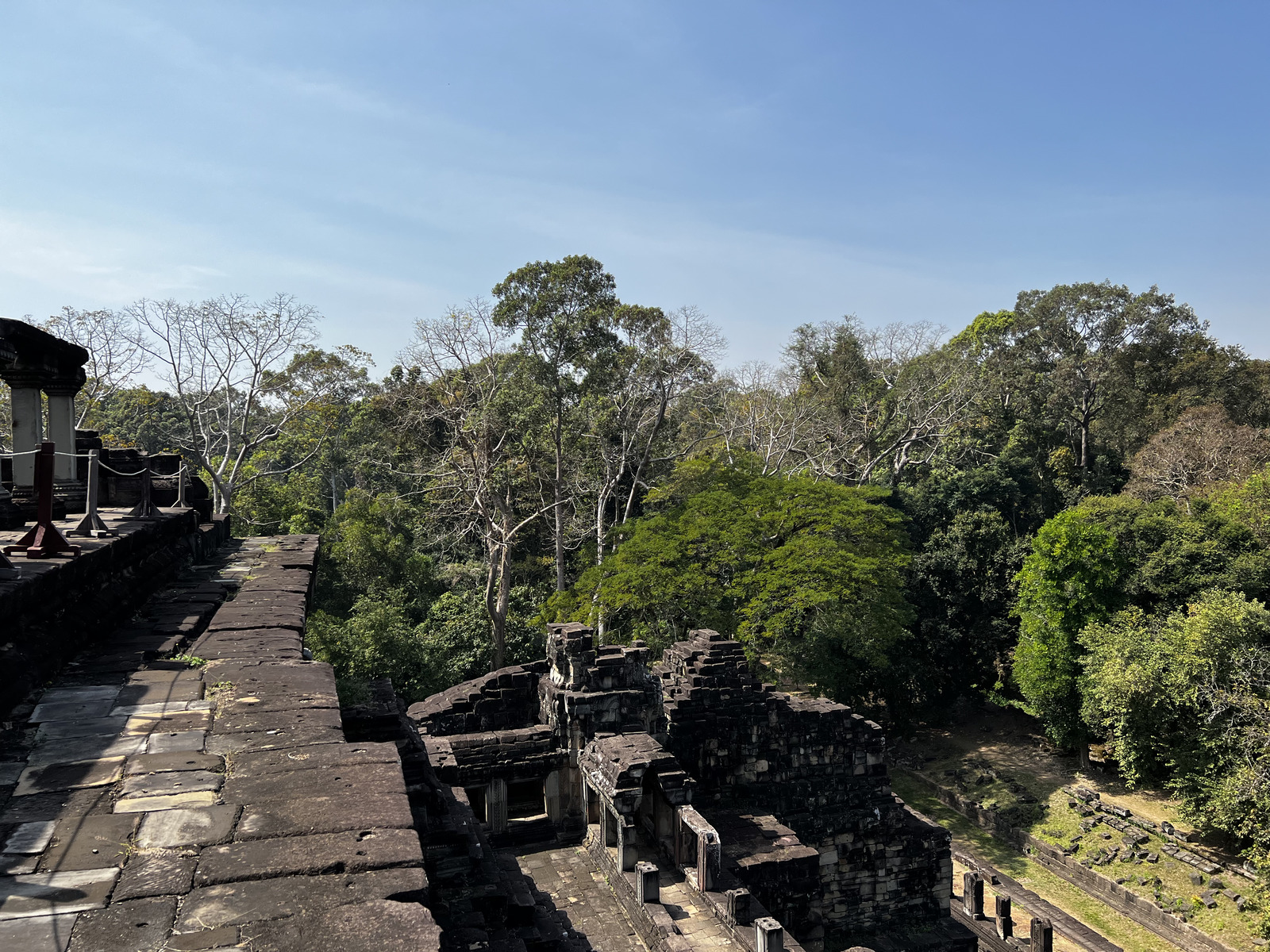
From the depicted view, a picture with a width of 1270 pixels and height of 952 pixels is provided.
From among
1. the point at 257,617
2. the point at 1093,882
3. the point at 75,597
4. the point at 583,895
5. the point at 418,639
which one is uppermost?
the point at 75,597

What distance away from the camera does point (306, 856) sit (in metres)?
3.14

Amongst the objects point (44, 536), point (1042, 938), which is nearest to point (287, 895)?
point (44, 536)

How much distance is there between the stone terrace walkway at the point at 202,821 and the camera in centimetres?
275

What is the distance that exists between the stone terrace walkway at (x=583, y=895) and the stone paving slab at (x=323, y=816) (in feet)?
24.4

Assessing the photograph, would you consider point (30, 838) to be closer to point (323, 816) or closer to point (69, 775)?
point (69, 775)

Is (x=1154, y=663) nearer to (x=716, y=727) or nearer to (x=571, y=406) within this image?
(x=716, y=727)

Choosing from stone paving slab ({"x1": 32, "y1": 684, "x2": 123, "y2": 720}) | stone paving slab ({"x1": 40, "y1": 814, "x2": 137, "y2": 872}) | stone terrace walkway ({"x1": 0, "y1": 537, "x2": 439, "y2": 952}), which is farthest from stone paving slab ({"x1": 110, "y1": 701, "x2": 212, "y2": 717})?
stone paving slab ({"x1": 40, "y1": 814, "x2": 137, "y2": 872})

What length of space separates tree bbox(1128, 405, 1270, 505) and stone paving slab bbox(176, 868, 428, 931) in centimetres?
Answer: 3306

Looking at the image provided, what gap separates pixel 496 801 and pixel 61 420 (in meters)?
8.20

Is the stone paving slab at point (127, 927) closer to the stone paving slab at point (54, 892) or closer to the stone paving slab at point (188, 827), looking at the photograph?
the stone paving slab at point (54, 892)

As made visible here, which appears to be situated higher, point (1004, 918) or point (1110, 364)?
point (1110, 364)

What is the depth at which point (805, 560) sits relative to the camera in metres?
20.3

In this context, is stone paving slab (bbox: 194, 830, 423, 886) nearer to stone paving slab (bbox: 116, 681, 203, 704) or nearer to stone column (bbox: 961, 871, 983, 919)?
stone paving slab (bbox: 116, 681, 203, 704)

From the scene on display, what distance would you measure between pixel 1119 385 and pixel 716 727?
3373 cm
